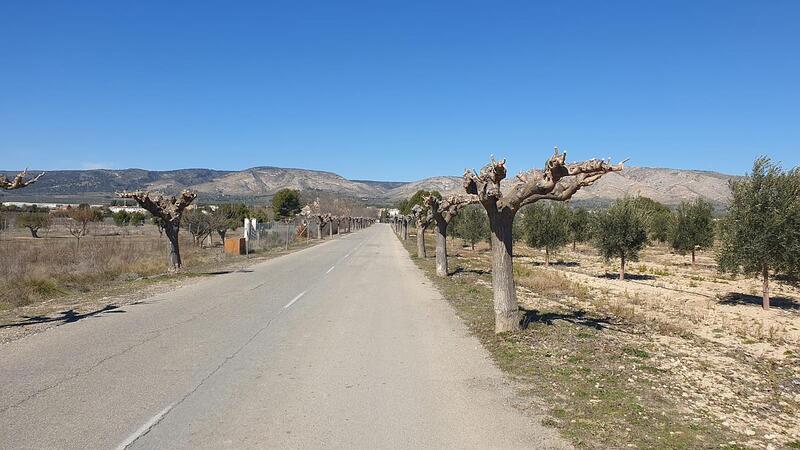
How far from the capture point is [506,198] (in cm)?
1059

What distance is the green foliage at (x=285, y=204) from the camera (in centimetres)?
9825

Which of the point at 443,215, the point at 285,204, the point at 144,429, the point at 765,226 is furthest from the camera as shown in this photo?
the point at 285,204

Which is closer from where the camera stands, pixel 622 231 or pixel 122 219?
pixel 622 231

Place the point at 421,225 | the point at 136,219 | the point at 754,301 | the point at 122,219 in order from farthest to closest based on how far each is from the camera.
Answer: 1. the point at 136,219
2. the point at 122,219
3. the point at 421,225
4. the point at 754,301

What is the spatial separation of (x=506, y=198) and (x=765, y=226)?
554 inches

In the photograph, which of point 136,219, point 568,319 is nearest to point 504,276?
point 568,319

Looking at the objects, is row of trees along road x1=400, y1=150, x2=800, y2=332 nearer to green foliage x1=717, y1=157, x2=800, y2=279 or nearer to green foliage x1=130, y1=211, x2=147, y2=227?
green foliage x1=717, y1=157, x2=800, y2=279

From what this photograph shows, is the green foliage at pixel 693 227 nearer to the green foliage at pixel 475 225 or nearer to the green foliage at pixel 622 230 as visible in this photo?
the green foliage at pixel 622 230

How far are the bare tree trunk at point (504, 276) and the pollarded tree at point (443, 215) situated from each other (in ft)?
33.3

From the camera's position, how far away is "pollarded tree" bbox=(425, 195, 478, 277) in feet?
74.5

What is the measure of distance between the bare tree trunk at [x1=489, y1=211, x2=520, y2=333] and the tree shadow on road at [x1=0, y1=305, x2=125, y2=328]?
8.60 m

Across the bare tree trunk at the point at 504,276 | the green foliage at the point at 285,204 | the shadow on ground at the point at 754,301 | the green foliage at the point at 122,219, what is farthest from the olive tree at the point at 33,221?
the shadow on ground at the point at 754,301

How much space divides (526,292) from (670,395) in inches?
466

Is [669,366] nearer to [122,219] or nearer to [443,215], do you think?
[443,215]
